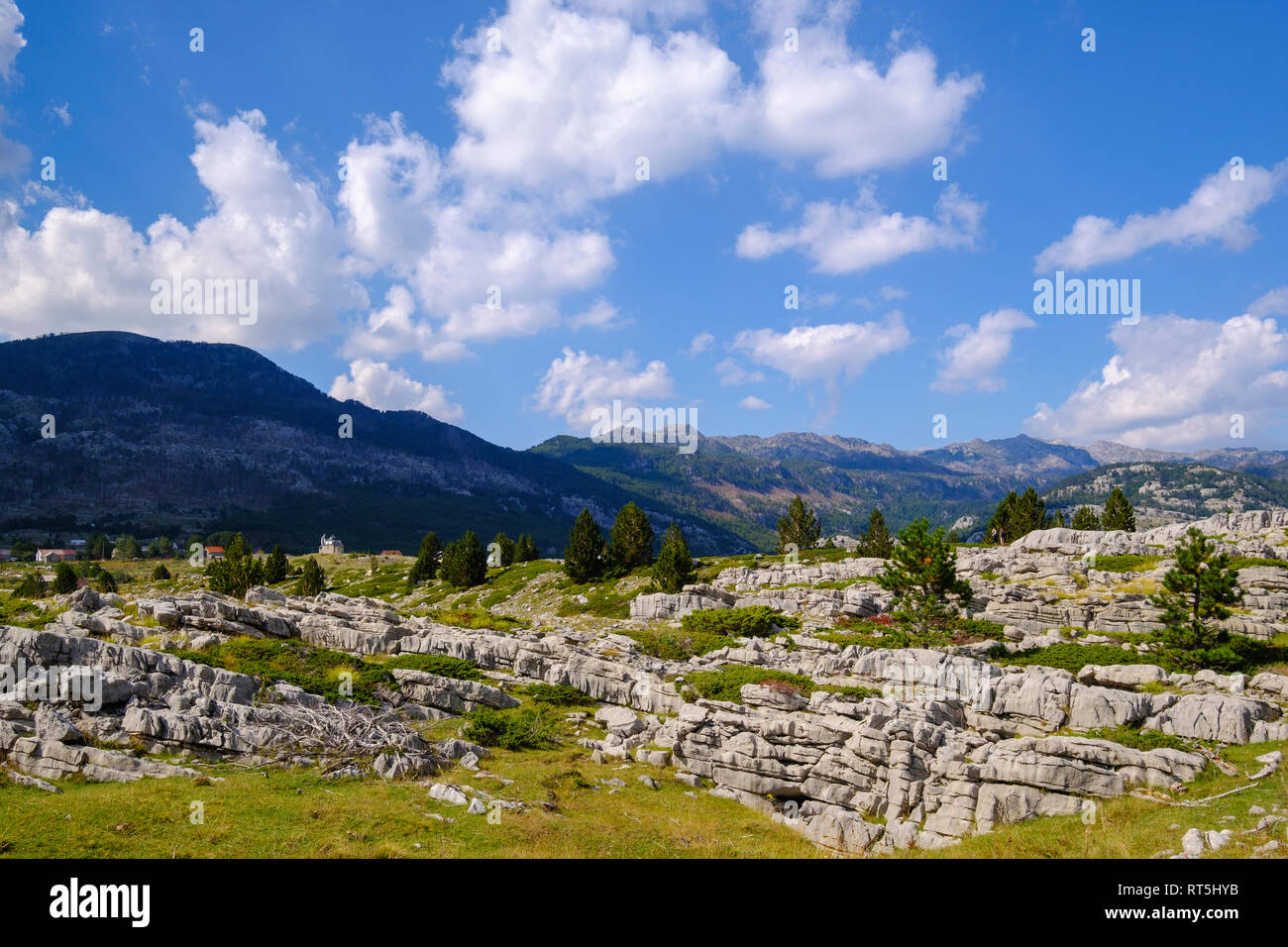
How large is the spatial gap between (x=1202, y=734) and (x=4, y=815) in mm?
35575

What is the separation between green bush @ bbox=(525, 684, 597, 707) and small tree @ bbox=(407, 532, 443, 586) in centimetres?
6833

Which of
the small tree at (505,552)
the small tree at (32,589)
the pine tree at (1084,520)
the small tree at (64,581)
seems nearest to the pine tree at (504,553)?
the small tree at (505,552)

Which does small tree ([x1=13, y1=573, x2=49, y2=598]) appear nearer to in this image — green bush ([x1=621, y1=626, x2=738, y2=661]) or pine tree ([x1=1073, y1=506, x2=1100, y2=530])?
green bush ([x1=621, y1=626, x2=738, y2=661])

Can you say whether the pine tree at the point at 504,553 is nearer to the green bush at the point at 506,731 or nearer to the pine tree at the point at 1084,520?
the green bush at the point at 506,731

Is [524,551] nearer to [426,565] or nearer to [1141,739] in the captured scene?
[426,565]

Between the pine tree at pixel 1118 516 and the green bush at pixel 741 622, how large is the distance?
61067 millimetres

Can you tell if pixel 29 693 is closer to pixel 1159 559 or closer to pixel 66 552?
pixel 1159 559

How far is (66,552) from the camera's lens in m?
161

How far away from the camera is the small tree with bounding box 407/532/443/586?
9794 cm

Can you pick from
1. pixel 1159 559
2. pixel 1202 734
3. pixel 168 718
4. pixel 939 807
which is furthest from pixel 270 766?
pixel 1159 559

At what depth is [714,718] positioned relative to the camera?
26.0 meters

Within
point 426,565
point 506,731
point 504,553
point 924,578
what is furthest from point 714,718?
point 504,553

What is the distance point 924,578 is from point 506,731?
3054 cm

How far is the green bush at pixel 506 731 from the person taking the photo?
84.5 ft
